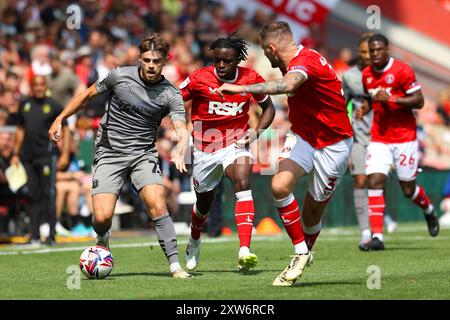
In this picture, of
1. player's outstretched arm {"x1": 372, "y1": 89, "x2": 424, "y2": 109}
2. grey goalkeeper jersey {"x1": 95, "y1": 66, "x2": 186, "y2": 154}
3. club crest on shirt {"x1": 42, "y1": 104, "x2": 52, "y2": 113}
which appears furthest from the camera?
club crest on shirt {"x1": 42, "y1": 104, "x2": 52, "y2": 113}

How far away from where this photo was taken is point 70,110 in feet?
36.4

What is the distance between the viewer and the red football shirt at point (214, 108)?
491 inches

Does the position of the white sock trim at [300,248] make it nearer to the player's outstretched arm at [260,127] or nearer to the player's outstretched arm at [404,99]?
the player's outstretched arm at [260,127]

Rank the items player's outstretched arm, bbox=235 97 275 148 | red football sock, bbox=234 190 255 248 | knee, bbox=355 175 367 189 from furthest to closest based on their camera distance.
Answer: knee, bbox=355 175 367 189 → player's outstretched arm, bbox=235 97 275 148 → red football sock, bbox=234 190 255 248

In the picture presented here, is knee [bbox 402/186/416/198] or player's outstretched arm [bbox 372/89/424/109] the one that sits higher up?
player's outstretched arm [bbox 372/89/424/109]

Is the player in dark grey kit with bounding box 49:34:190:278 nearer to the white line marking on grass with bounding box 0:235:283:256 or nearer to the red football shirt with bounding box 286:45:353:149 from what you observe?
the red football shirt with bounding box 286:45:353:149

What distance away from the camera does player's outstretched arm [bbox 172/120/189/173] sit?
33.8ft

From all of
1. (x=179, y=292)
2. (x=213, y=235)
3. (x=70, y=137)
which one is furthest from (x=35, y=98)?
(x=179, y=292)

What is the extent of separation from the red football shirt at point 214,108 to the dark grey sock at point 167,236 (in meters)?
1.54

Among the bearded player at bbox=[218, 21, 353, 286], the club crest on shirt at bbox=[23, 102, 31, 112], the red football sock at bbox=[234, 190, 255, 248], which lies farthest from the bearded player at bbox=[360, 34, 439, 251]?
the club crest on shirt at bbox=[23, 102, 31, 112]

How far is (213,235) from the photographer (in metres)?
18.5

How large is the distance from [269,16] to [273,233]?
331 inches

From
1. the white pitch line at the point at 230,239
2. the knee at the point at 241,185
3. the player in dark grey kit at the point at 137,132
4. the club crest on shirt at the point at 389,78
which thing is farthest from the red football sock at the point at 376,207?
the player in dark grey kit at the point at 137,132

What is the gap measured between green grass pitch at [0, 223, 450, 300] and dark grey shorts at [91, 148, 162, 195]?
0.90 metres
